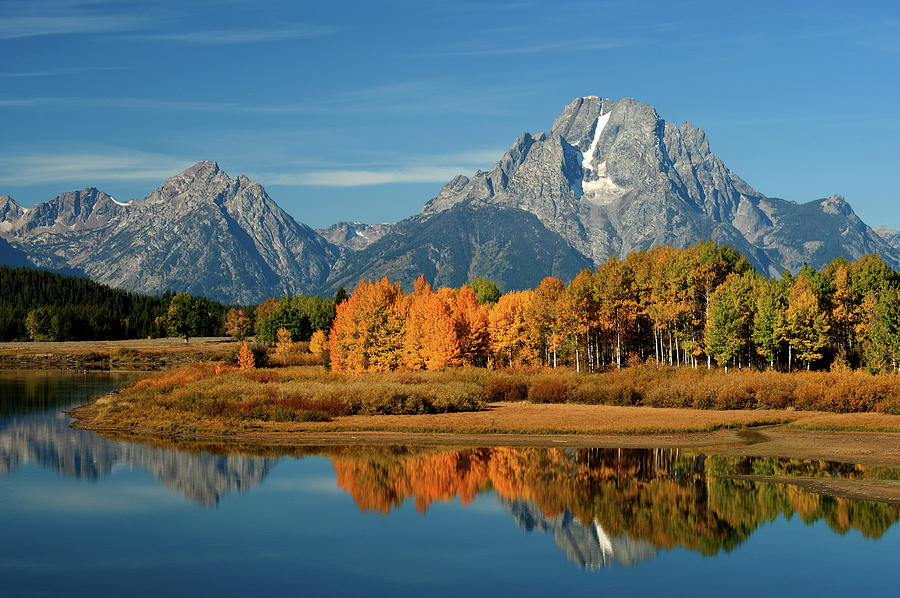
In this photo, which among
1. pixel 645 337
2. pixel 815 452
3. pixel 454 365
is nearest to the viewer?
pixel 815 452

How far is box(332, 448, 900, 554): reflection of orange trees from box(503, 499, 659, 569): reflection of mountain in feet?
1.81

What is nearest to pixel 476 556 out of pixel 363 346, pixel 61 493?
pixel 61 493

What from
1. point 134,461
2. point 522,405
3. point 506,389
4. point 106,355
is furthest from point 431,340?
point 106,355

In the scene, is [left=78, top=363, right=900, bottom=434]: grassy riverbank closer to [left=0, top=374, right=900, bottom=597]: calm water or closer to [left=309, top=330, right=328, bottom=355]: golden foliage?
[left=0, top=374, right=900, bottom=597]: calm water

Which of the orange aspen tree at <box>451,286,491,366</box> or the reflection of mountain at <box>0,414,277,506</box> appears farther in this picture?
the orange aspen tree at <box>451,286,491,366</box>

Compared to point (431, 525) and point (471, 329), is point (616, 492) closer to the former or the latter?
point (431, 525)

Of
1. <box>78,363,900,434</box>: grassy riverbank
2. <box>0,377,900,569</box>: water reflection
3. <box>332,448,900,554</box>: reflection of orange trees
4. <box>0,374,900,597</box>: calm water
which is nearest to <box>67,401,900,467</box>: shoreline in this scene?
<box>78,363,900,434</box>: grassy riverbank

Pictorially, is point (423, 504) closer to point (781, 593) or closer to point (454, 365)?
point (781, 593)

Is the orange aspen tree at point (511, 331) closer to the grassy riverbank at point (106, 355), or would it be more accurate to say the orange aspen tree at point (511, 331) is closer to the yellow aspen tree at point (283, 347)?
the yellow aspen tree at point (283, 347)

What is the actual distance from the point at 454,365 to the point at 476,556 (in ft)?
218

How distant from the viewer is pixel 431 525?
35.5 m

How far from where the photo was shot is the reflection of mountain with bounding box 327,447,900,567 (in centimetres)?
3375

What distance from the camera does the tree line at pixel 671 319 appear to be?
90.5 m

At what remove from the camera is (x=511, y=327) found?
116938 millimetres
